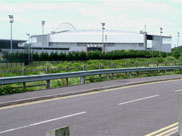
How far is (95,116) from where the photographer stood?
9133mm

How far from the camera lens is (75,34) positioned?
107 meters

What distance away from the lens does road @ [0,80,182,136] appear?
7.42m

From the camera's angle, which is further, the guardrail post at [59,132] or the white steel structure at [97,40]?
the white steel structure at [97,40]

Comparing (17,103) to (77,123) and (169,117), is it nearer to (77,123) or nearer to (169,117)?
(77,123)

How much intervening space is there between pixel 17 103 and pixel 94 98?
11.8 ft

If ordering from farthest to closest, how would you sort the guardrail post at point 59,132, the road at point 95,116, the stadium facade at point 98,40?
the stadium facade at point 98,40 < the road at point 95,116 < the guardrail post at point 59,132

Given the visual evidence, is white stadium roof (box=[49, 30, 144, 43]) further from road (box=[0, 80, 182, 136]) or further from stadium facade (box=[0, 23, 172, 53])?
road (box=[0, 80, 182, 136])

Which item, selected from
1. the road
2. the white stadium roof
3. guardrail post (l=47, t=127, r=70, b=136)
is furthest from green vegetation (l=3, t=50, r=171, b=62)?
guardrail post (l=47, t=127, r=70, b=136)

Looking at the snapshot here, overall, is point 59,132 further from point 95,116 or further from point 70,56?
point 70,56

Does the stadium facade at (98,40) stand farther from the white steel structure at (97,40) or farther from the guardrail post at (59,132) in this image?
the guardrail post at (59,132)

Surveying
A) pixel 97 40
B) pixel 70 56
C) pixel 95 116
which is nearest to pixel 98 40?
pixel 97 40

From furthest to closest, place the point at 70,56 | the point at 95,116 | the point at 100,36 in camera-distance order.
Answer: the point at 100,36 → the point at 70,56 → the point at 95,116

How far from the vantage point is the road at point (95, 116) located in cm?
742

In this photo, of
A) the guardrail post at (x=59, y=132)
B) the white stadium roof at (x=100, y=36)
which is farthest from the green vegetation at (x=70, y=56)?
the guardrail post at (x=59, y=132)
